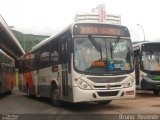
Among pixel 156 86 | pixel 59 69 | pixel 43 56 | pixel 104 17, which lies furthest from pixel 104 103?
pixel 104 17

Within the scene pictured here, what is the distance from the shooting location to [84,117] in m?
13.2

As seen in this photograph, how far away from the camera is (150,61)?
23.0 m

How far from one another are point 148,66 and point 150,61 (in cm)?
37

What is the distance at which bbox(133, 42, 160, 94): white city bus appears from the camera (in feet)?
74.0

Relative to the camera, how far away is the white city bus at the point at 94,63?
47.4ft

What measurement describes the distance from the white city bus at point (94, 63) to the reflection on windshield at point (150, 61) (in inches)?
291

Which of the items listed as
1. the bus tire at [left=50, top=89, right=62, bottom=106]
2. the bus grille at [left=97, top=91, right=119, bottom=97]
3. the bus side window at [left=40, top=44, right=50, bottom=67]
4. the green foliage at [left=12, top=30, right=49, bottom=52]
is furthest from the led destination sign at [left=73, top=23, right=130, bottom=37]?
the green foliage at [left=12, top=30, right=49, bottom=52]

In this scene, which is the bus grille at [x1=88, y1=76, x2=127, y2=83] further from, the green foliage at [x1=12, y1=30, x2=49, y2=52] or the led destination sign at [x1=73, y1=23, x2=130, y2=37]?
the green foliage at [x1=12, y1=30, x2=49, y2=52]

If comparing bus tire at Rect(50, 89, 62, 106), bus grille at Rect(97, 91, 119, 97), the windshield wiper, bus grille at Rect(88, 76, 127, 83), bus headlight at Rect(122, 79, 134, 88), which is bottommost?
bus tire at Rect(50, 89, 62, 106)

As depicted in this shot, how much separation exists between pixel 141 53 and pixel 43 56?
19.6 feet

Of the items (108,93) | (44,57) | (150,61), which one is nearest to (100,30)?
(108,93)

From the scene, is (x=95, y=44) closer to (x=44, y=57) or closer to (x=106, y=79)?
(x=106, y=79)

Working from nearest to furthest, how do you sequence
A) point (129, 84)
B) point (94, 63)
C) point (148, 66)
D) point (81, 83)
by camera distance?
1. point (81, 83)
2. point (94, 63)
3. point (129, 84)
4. point (148, 66)

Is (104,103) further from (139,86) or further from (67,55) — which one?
(139,86)
